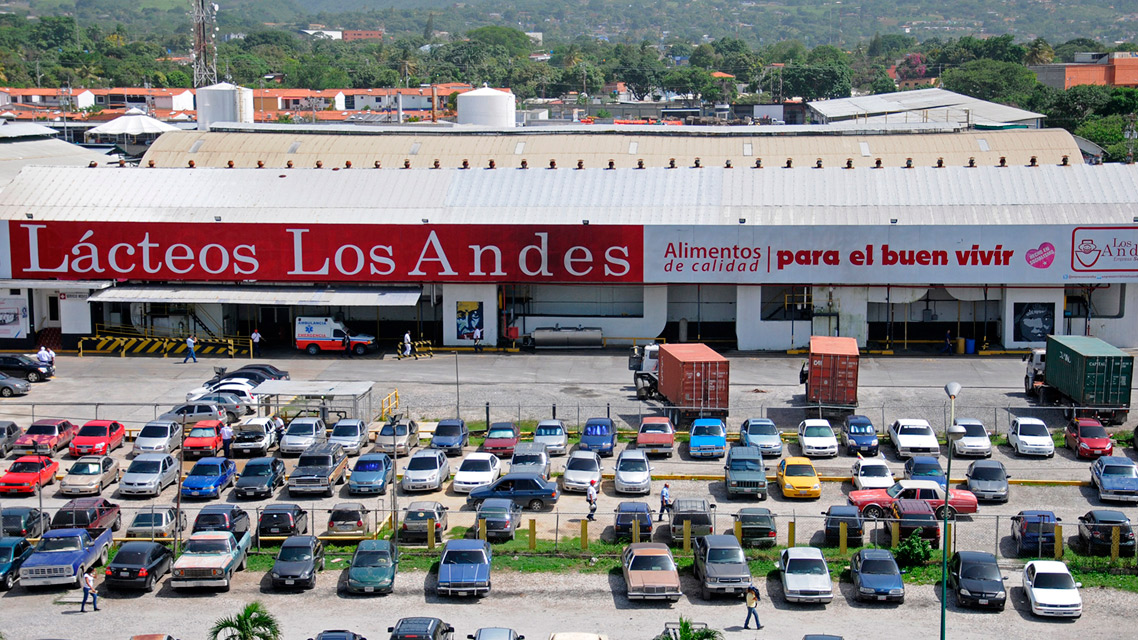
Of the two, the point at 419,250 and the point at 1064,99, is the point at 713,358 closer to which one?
the point at 419,250

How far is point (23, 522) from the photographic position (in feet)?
124

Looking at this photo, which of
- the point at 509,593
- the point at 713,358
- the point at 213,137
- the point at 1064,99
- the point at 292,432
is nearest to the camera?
the point at 509,593

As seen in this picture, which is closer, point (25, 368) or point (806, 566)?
point (806, 566)

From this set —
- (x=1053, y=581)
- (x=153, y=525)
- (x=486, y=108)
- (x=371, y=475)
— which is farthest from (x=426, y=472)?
(x=486, y=108)

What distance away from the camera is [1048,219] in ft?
202

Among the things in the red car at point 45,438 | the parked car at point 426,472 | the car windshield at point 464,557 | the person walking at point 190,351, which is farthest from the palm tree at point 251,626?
the person walking at point 190,351

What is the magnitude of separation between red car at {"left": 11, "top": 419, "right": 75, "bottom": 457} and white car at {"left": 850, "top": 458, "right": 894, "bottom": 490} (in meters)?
27.9

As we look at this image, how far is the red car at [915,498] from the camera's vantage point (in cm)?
3900

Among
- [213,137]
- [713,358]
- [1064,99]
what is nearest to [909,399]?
[713,358]

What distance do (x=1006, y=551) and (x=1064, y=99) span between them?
5395 inches

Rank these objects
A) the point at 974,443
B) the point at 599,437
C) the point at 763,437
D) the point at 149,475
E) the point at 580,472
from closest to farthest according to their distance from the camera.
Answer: the point at 149,475 → the point at 580,472 → the point at 974,443 → the point at 763,437 → the point at 599,437

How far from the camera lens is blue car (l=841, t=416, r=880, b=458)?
152 ft

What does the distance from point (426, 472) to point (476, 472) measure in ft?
5.34

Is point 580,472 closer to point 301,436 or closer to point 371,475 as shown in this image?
point 371,475
